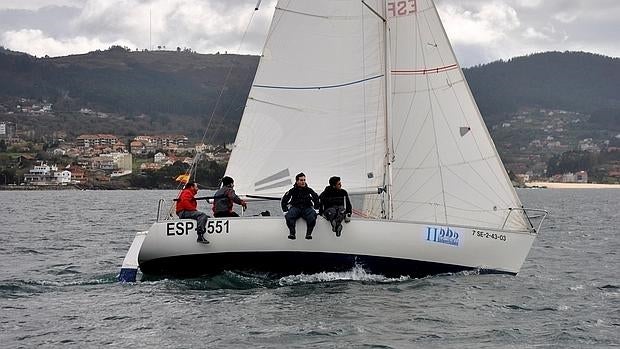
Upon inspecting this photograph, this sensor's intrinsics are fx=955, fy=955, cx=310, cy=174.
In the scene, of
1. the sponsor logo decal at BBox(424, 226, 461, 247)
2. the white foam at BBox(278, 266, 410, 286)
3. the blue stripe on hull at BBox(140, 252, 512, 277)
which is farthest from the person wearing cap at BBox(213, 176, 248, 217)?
the sponsor logo decal at BBox(424, 226, 461, 247)

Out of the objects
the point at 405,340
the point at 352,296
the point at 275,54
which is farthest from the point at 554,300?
the point at 275,54

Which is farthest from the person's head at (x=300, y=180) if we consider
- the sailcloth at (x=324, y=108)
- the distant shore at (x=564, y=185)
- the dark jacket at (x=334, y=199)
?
the distant shore at (x=564, y=185)

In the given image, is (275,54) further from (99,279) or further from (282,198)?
(99,279)

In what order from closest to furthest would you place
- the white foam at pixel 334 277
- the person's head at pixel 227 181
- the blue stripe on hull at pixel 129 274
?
the white foam at pixel 334 277 → the person's head at pixel 227 181 → the blue stripe on hull at pixel 129 274

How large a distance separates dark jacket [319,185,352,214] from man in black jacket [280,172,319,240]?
0.12 m

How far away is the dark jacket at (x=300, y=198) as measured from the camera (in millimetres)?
15703

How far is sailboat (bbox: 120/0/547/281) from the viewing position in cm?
1605

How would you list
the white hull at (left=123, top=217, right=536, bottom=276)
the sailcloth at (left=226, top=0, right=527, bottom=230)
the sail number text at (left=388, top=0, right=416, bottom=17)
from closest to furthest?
the white hull at (left=123, top=217, right=536, bottom=276) < the sailcloth at (left=226, top=0, right=527, bottom=230) < the sail number text at (left=388, top=0, right=416, bottom=17)

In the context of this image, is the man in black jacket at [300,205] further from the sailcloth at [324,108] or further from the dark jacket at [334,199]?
the sailcloth at [324,108]

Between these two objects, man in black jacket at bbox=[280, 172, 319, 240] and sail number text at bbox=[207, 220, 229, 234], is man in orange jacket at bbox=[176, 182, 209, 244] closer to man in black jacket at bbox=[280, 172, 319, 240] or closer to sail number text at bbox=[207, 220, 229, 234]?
sail number text at bbox=[207, 220, 229, 234]

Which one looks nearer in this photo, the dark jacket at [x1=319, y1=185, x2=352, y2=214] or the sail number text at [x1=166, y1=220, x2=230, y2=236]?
the sail number text at [x1=166, y1=220, x2=230, y2=236]

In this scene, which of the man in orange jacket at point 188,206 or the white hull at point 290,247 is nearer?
the white hull at point 290,247

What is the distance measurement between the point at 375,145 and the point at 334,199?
6.89 ft

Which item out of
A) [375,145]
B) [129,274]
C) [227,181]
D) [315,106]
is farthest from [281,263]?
[315,106]
